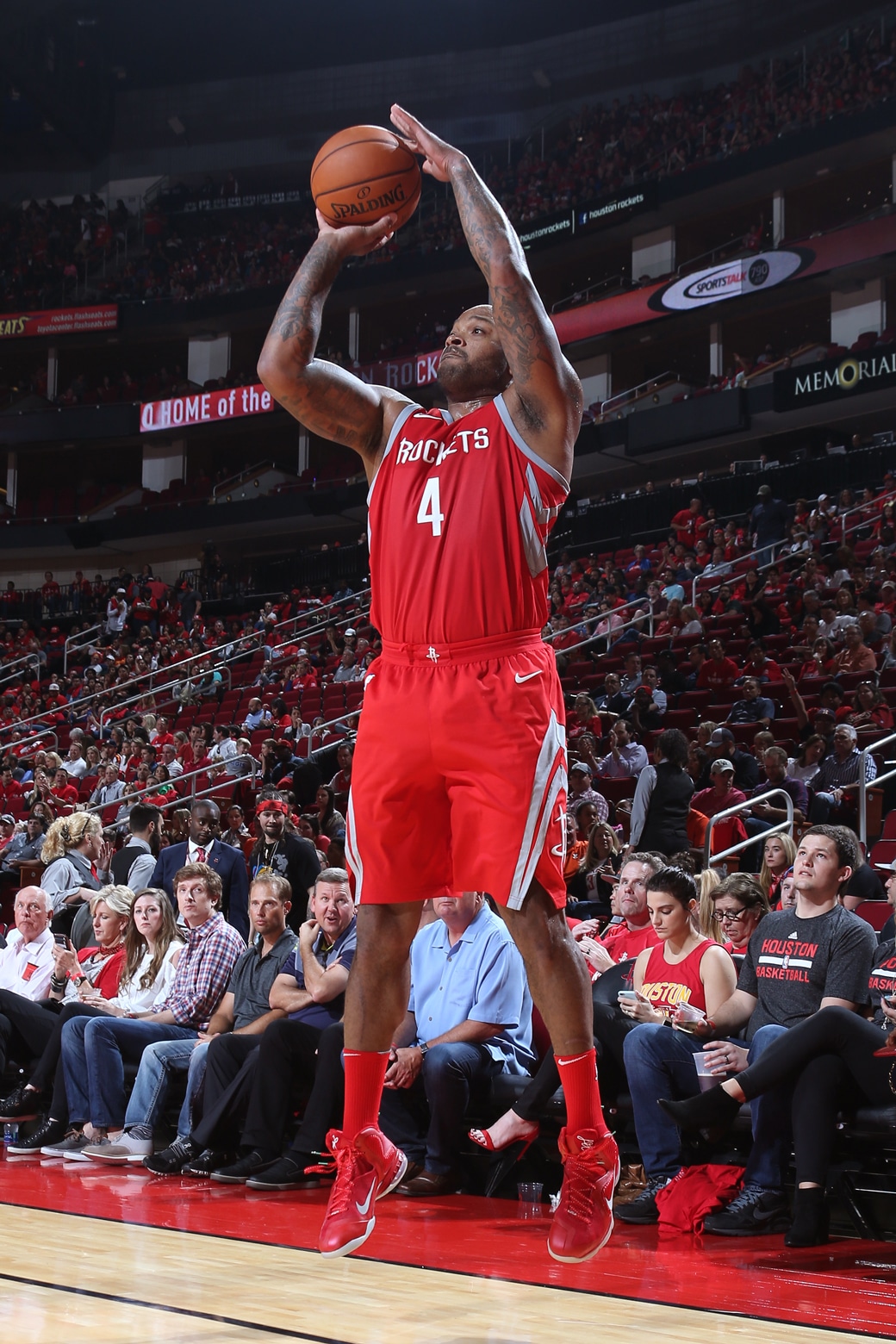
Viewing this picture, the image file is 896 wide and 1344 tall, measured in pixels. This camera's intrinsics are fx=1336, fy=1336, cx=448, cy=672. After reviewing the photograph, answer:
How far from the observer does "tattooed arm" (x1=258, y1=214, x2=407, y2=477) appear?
2.90m

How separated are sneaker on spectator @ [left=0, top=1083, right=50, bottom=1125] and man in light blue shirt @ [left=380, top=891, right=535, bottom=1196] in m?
2.01

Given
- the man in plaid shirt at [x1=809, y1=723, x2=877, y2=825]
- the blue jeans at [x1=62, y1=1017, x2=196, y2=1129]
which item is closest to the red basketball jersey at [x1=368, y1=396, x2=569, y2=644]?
the blue jeans at [x1=62, y1=1017, x2=196, y2=1129]

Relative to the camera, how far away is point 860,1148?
397cm

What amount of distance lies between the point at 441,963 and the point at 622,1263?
1880mm

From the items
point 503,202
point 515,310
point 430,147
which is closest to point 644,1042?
point 515,310

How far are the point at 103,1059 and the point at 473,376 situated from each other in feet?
12.8

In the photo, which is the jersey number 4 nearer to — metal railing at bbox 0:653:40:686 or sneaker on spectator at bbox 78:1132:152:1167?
sneaker on spectator at bbox 78:1132:152:1167

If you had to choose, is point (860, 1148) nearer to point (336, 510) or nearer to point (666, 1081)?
point (666, 1081)

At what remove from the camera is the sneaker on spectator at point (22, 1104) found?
6176 mm

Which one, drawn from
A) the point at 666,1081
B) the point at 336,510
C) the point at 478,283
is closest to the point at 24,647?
the point at 336,510

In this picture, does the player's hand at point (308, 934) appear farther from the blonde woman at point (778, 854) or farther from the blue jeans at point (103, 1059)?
the blonde woman at point (778, 854)

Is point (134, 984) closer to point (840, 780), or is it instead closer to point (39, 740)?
point (840, 780)


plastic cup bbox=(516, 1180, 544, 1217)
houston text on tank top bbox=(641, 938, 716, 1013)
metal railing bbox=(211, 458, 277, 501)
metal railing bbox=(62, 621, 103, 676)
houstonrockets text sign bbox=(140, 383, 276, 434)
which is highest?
houstonrockets text sign bbox=(140, 383, 276, 434)

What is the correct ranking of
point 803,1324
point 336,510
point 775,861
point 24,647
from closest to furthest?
1. point 803,1324
2. point 775,861
3. point 24,647
4. point 336,510
